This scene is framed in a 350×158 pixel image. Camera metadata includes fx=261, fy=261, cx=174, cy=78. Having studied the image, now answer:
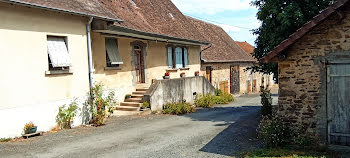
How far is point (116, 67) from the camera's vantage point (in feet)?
39.3

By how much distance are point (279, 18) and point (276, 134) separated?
526cm

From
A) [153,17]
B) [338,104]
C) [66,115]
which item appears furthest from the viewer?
[153,17]

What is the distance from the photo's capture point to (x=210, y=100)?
634 inches

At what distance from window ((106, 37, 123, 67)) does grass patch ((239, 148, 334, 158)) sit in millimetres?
7363

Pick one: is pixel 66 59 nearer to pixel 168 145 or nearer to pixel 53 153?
pixel 53 153

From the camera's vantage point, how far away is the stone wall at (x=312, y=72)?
6.18 m

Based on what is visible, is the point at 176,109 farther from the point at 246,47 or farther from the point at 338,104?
the point at 246,47

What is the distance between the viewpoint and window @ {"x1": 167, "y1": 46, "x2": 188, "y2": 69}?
1614cm

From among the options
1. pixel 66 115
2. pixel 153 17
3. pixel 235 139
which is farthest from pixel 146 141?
pixel 153 17

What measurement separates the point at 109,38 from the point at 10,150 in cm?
629

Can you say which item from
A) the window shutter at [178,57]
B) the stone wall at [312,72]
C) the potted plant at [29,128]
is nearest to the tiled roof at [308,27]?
the stone wall at [312,72]

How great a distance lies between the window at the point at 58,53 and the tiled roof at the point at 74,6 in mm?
1081

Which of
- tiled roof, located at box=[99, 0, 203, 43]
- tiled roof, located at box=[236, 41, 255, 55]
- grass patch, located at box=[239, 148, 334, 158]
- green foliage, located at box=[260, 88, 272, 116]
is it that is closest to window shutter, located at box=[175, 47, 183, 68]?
tiled roof, located at box=[99, 0, 203, 43]

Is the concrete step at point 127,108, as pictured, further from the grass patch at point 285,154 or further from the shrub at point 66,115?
the grass patch at point 285,154
